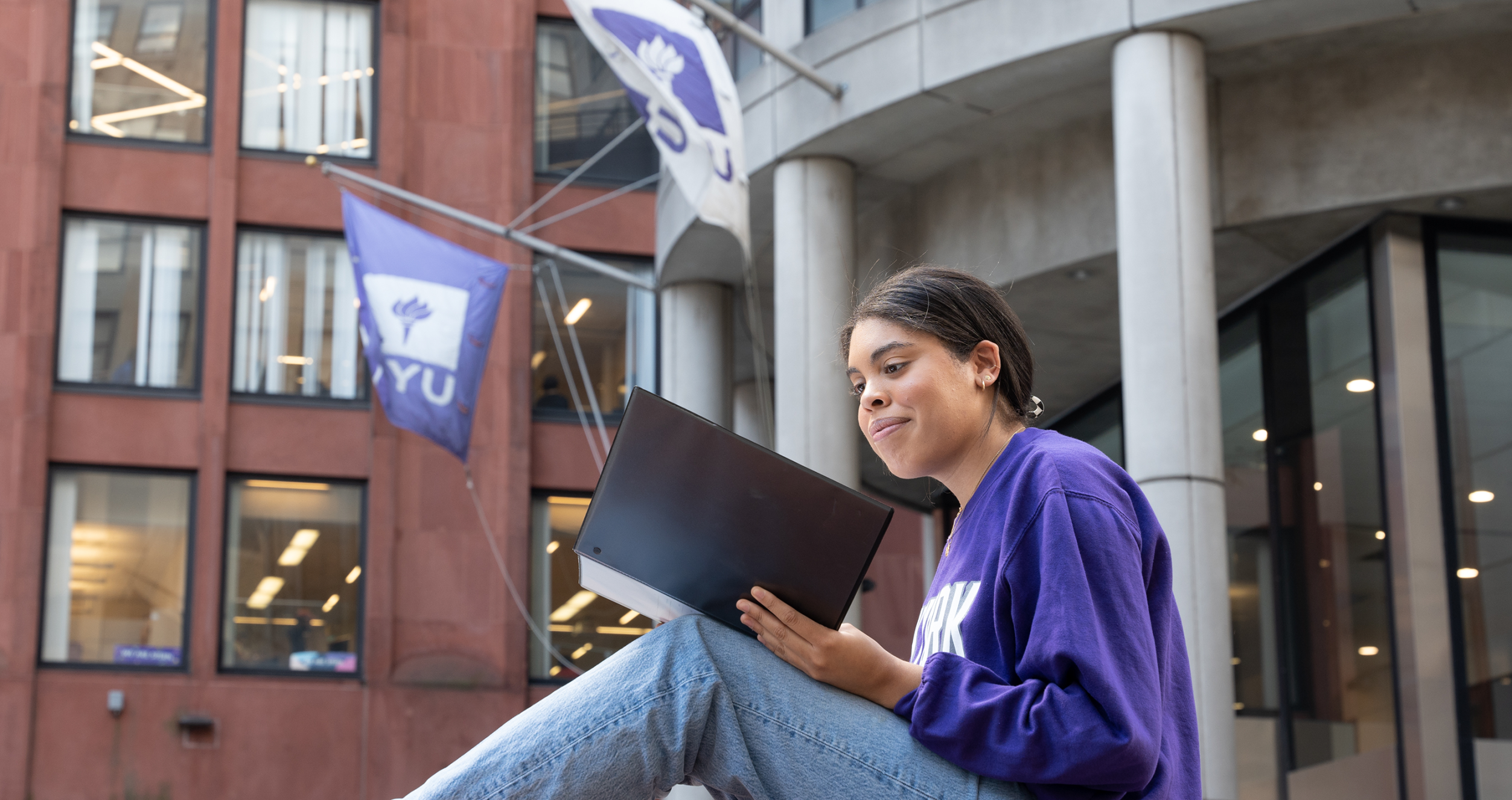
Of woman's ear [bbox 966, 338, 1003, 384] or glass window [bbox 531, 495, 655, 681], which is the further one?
glass window [bbox 531, 495, 655, 681]

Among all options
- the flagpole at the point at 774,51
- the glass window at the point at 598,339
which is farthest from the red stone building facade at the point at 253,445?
the flagpole at the point at 774,51

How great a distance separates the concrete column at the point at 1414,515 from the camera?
10.1 metres

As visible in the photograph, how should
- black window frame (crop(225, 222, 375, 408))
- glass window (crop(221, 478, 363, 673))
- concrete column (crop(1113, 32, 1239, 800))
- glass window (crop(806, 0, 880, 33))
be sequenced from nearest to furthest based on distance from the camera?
1. concrete column (crop(1113, 32, 1239, 800))
2. glass window (crop(806, 0, 880, 33))
3. glass window (crop(221, 478, 363, 673))
4. black window frame (crop(225, 222, 375, 408))

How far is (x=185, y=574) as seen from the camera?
19156mm

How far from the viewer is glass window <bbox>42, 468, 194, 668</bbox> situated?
18719 millimetres

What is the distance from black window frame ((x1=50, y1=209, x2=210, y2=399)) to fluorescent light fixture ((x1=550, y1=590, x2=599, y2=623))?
524cm

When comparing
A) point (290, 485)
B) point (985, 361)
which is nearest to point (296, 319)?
point (290, 485)

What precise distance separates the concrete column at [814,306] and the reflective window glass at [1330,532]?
3.34 meters

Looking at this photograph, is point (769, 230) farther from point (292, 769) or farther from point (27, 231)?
point (27, 231)

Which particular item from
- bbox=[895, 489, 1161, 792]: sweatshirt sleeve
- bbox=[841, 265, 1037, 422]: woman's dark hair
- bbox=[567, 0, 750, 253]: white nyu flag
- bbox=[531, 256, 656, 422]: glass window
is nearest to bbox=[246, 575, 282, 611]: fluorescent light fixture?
bbox=[531, 256, 656, 422]: glass window

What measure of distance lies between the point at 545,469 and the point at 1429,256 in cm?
1199

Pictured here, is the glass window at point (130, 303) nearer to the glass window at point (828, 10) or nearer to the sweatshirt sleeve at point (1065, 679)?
the glass window at point (828, 10)

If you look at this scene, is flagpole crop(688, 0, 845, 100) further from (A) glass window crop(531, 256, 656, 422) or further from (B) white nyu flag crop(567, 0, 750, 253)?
(A) glass window crop(531, 256, 656, 422)

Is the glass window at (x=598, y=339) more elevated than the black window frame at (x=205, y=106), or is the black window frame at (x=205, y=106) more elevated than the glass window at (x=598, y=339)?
the black window frame at (x=205, y=106)
